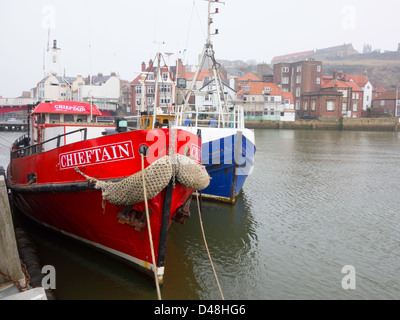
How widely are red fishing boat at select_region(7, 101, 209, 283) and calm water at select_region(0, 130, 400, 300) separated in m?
0.61

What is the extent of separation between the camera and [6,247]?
5.54 metres

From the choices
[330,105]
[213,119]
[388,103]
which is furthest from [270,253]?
[388,103]

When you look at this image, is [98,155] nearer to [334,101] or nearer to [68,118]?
[68,118]

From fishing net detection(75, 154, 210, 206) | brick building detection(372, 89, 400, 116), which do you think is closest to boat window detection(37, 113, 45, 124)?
fishing net detection(75, 154, 210, 206)

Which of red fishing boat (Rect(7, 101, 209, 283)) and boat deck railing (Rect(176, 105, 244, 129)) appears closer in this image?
red fishing boat (Rect(7, 101, 209, 283))

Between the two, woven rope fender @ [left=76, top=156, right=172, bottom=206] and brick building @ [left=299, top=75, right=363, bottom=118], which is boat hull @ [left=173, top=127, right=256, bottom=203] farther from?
brick building @ [left=299, top=75, right=363, bottom=118]

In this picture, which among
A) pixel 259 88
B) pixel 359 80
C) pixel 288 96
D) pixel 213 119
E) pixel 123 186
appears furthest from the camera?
pixel 359 80

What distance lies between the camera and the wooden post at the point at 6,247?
5535 mm

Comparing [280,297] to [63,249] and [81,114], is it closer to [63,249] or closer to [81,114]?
[63,249]

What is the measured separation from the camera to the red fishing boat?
6492 millimetres

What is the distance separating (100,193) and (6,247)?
1998mm

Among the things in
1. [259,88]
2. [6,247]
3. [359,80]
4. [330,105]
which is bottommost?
[6,247]

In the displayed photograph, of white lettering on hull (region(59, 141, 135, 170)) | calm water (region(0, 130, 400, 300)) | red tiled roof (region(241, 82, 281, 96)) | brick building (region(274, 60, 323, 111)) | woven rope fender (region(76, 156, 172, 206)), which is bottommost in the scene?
calm water (region(0, 130, 400, 300))
